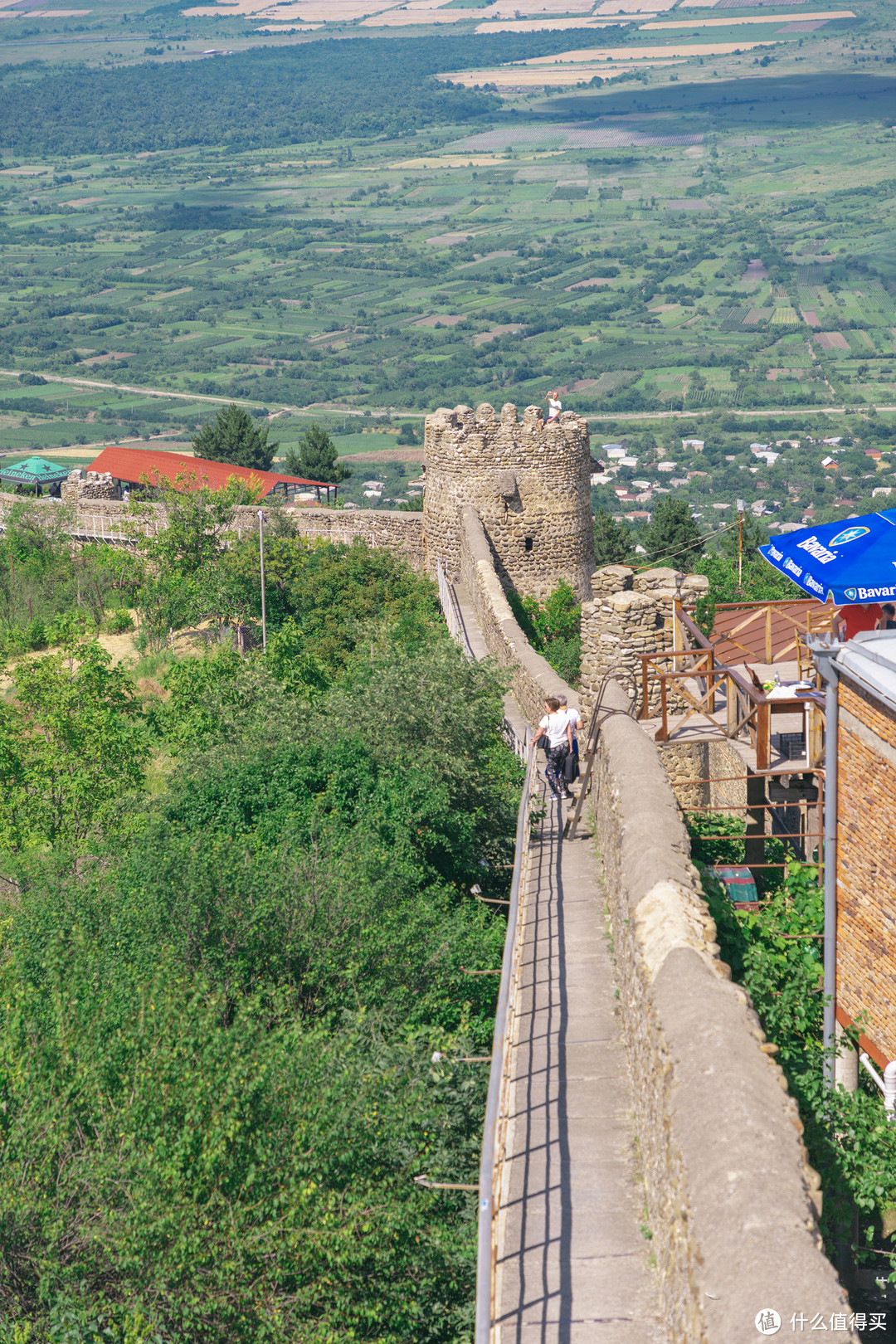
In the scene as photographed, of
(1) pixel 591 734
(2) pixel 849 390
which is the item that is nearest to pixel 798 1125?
(1) pixel 591 734

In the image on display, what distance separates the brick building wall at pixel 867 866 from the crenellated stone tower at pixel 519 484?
1526cm

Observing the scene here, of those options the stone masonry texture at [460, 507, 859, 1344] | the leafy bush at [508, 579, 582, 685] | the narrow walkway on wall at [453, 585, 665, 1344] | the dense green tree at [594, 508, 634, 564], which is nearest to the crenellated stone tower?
the leafy bush at [508, 579, 582, 685]

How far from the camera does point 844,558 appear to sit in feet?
39.0

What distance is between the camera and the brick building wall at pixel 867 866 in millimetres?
10516

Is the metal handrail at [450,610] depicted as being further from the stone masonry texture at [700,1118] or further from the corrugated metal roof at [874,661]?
the stone masonry texture at [700,1118]

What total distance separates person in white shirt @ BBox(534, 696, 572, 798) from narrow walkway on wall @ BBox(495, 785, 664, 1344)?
6.76 ft

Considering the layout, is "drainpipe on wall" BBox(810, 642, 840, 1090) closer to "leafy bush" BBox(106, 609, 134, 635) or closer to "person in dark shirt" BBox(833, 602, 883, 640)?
"person in dark shirt" BBox(833, 602, 883, 640)

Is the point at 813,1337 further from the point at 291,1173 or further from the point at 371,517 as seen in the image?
the point at 371,517

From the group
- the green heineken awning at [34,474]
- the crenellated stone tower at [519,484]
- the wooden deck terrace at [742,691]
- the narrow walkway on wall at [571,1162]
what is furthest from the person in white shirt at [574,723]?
the green heineken awning at [34,474]

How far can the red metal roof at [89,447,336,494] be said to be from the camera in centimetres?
4147

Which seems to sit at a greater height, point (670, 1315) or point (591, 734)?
point (591, 734)

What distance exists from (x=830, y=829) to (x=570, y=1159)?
13.9 feet

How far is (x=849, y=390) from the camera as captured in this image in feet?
541

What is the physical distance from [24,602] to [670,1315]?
33.3 metres
